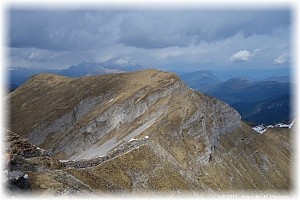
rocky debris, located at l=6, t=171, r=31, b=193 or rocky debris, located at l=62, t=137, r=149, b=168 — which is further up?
rocky debris, located at l=6, t=171, r=31, b=193

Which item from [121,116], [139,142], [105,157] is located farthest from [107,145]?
[105,157]

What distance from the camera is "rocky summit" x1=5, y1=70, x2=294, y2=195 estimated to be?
175 ft

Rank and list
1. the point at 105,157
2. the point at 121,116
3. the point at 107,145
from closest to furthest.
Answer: the point at 105,157 < the point at 107,145 < the point at 121,116

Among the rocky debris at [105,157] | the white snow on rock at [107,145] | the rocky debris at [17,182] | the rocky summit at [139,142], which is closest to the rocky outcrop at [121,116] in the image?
the white snow on rock at [107,145]

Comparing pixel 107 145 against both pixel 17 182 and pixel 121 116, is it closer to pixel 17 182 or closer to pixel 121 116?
pixel 121 116

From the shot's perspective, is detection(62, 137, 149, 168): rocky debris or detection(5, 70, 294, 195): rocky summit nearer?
detection(5, 70, 294, 195): rocky summit

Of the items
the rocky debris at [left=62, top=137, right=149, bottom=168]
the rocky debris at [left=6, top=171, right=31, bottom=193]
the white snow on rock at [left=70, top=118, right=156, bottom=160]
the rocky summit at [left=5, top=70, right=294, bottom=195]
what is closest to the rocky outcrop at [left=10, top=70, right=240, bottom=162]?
Answer: the white snow on rock at [left=70, top=118, right=156, bottom=160]

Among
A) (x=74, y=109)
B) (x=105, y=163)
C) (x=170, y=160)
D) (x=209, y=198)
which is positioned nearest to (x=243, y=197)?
(x=209, y=198)

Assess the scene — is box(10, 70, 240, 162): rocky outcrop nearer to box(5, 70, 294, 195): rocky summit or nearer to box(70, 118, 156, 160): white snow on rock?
box(70, 118, 156, 160): white snow on rock

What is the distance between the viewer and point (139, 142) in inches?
2798

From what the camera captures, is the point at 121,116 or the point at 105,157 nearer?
the point at 105,157

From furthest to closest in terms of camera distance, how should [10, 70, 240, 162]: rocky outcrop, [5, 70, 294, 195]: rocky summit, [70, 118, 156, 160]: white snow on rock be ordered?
[10, 70, 240, 162]: rocky outcrop, [70, 118, 156, 160]: white snow on rock, [5, 70, 294, 195]: rocky summit

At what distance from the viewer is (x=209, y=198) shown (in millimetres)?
75188

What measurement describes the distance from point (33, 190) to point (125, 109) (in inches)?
2699
